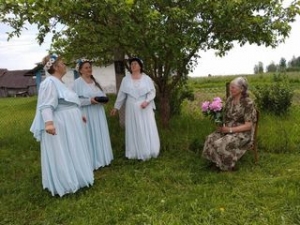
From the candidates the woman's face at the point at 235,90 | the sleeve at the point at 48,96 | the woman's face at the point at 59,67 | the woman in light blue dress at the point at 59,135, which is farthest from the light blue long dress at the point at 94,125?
the woman's face at the point at 235,90

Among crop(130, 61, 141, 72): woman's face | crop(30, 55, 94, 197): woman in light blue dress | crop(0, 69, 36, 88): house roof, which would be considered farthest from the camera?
crop(0, 69, 36, 88): house roof

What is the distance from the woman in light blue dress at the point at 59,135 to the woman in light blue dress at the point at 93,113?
933 millimetres

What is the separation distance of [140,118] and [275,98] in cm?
416

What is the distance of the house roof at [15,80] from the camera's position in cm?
5156

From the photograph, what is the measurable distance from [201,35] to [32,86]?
46.9m

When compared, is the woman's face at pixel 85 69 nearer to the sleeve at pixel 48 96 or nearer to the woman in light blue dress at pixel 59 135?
the woman in light blue dress at pixel 59 135

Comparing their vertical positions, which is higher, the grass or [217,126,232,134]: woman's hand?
[217,126,232,134]: woman's hand

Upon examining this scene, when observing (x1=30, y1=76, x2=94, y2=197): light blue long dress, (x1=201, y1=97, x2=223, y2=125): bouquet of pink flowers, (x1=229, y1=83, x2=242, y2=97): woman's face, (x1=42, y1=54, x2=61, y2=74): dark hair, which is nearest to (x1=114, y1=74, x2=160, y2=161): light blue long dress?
(x1=201, y1=97, x2=223, y2=125): bouquet of pink flowers

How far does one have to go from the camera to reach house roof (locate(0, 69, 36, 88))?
51.6 meters

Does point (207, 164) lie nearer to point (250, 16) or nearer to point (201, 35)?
point (201, 35)

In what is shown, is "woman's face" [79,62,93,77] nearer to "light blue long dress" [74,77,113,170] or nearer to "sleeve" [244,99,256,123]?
"light blue long dress" [74,77,113,170]

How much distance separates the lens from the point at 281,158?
259 inches

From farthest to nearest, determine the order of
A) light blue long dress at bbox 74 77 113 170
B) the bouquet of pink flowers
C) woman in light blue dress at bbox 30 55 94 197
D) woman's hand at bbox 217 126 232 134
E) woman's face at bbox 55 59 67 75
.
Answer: light blue long dress at bbox 74 77 113 170 < the bouquet of pink flowers < woman's hand at bbox 217 126 232 134 < woman's face at bbox 55 59 67 75 < woman in light blue dress at bbox 30 55 94 197

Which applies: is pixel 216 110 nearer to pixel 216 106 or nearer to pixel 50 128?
pixel 216 106
